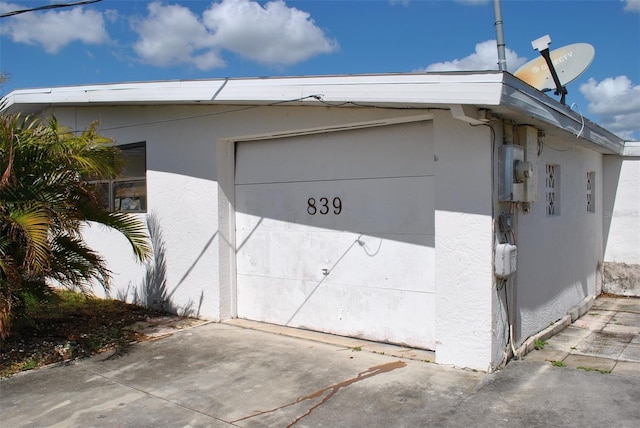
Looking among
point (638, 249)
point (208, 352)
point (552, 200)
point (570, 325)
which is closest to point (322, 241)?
point (208, 352)

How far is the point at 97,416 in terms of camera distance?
4039 mm

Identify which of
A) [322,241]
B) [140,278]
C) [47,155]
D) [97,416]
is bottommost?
[97,416]

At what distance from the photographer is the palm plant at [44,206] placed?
502cm

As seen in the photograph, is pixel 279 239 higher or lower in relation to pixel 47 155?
lower

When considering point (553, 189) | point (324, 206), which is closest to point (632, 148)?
point (553, 189)

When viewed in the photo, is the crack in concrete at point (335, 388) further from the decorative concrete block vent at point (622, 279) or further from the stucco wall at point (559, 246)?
the decorative concrete block vent at point (622, 279)

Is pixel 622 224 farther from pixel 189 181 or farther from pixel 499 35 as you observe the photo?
pixel 189 181

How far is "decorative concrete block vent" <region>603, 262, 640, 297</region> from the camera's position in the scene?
8711 mm

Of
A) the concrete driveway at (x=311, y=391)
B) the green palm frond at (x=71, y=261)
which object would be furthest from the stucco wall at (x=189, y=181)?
the concrete driveway at (x=311, y=391)

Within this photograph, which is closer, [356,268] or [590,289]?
[356,268]

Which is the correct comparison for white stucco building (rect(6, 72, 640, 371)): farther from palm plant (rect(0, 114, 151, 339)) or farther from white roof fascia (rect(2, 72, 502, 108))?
palm plant (rect(0, 114, 151, 339))

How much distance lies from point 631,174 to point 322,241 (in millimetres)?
5747

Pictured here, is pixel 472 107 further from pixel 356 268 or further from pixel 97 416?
pixel 97 416

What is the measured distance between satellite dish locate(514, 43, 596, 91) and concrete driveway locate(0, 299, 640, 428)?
3.56m
